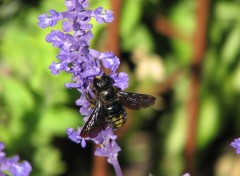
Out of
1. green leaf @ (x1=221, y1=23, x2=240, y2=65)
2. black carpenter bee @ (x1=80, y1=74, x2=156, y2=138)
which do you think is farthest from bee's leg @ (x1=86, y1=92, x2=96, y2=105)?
green leaf @ (x1=221, y1=23, x2=240, y2=65)

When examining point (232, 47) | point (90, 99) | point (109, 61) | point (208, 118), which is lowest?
point (208, 118)

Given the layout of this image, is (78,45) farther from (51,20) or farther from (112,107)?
(112,107)

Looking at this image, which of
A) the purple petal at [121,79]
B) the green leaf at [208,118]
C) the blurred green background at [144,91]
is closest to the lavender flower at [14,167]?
the purple petal at [121,79]

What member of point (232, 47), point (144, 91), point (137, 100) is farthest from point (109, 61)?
point (232, 47)

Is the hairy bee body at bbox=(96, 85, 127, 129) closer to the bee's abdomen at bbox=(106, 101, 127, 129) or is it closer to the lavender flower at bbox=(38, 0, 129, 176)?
the bee's abdomen at bbox=(106, 101, 127, 129)

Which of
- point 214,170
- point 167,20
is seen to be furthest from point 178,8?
point 214,170

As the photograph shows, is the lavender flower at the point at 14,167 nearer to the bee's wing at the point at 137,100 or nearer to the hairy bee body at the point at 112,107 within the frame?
the hairy bee body at the point at 112,107
